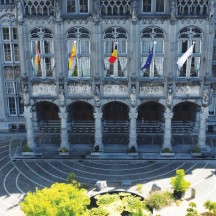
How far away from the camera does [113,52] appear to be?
218ft

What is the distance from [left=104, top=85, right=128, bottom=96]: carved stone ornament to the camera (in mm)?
69188

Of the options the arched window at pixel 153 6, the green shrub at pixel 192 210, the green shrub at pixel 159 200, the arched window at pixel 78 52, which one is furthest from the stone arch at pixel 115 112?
the green shrub at pixel 192 210

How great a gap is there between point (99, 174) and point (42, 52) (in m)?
20.3

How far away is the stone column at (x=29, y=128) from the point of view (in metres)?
71.1

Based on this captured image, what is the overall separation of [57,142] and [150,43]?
23.4 metres

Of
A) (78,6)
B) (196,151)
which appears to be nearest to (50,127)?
(78,6)

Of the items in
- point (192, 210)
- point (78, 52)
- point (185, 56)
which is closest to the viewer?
point (192, 210)

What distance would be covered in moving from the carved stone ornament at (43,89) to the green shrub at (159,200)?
2220 cm

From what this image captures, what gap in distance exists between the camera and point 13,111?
80.4m

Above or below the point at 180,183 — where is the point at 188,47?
above

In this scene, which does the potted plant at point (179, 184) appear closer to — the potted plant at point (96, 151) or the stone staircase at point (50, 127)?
the potted plant at point (96, 151)

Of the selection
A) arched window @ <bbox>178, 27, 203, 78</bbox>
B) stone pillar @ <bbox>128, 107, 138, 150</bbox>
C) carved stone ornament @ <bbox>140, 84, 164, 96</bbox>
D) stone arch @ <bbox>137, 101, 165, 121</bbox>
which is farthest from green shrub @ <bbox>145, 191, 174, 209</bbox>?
stone arch @ <bbox>137, 101, 165, 121</bbox>

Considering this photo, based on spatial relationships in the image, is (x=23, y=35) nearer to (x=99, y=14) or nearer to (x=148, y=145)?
(x=99, y=14)

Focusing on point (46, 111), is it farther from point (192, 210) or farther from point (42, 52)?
point (192, 210)
